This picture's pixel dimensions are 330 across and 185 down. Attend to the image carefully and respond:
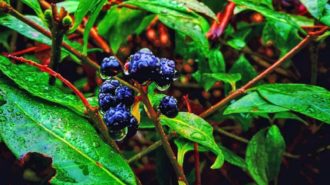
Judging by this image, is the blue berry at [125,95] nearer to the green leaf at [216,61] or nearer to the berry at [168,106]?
the berry at [168,106]

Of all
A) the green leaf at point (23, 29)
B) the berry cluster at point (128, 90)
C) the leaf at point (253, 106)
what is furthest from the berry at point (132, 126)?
the green leaf at point (23, 29)

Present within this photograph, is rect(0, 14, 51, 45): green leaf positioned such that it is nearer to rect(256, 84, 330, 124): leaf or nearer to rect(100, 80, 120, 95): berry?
rect(100, 80, 120, 95): berry

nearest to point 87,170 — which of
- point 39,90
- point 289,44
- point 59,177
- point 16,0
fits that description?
point 59,177

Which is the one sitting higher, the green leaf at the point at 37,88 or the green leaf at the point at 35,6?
the green leaf at the point at 35,6

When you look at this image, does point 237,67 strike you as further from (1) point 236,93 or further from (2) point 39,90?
(2) point 39,90

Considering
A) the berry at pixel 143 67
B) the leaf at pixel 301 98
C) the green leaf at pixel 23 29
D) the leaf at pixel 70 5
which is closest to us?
the berry at pixel 143 67

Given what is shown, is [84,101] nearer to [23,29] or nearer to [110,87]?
[110,87]
